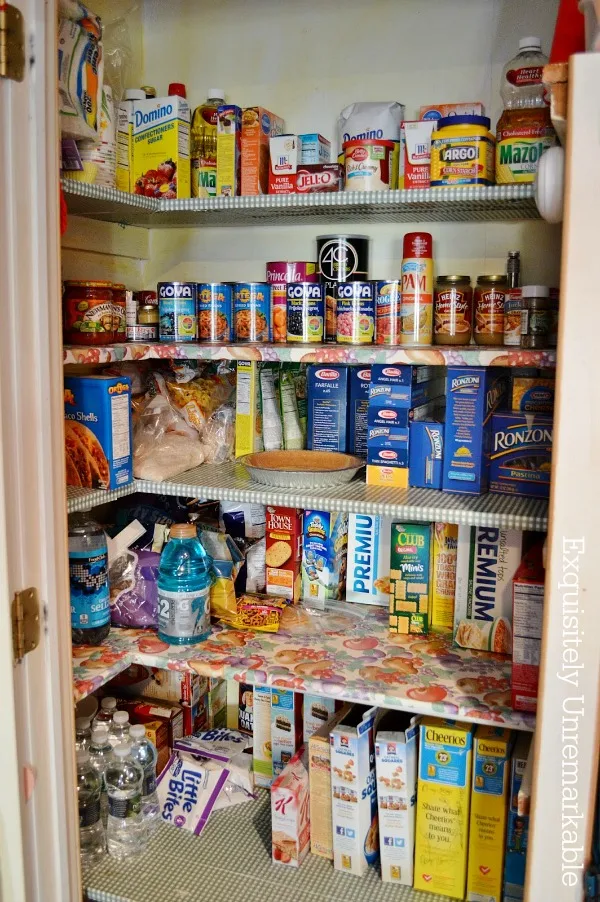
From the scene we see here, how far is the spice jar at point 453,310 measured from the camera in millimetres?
1860

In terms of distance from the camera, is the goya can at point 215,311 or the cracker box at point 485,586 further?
the goya can at point 215,311

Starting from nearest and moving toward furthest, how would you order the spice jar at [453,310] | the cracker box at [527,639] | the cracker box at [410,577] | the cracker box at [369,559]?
the cracker box at [527,639], the spice jar at [453,310], the cracker box at [410,577], the cracker box at [369,559]

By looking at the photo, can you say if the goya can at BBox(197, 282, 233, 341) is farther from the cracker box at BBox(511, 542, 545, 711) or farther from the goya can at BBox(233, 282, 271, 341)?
the cracker box at BBox(511, 542, 545, 711)

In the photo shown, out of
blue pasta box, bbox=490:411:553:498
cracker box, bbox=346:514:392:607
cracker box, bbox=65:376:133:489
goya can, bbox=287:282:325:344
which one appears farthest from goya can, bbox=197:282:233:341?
blue pasta box, bbox=490:411:553:498

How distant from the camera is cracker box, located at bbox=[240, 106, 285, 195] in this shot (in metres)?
1.96

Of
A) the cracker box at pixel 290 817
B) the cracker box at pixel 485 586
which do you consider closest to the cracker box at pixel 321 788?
the cracker box at pixel 290 817

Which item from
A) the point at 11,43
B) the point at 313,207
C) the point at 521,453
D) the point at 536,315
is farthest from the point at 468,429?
the point at 11,43

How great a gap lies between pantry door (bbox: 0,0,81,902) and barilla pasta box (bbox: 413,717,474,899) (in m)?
0.78

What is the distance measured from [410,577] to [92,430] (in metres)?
0.83

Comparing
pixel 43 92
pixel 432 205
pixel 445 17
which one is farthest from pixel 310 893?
pixel 445 17

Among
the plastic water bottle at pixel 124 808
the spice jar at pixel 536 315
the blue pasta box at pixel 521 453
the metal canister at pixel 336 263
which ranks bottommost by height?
the plastic water bottle at pixel 124 808

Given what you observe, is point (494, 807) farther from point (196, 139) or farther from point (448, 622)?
point (196, 139)

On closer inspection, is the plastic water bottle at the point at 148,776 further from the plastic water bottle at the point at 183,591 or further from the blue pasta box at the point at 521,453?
the blue pasta box at the point at 521,453

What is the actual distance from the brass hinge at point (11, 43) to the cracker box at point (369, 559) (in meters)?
1.27
